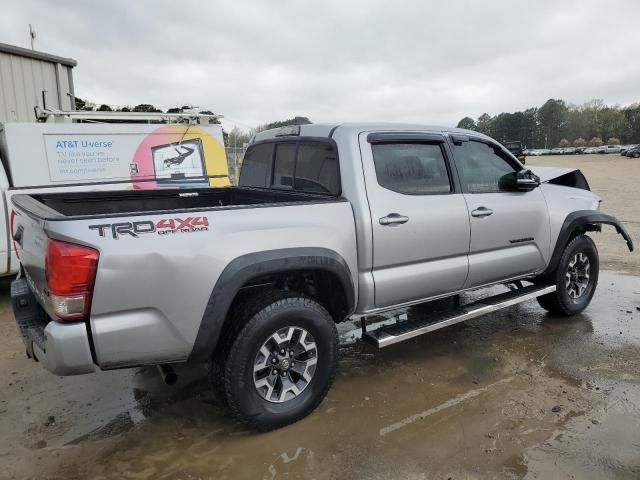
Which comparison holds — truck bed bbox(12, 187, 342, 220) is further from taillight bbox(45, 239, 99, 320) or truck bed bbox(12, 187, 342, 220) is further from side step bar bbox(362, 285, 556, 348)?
side step bar bbox(362, 285, 556, 348)

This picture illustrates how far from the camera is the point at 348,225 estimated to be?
10.8 ft

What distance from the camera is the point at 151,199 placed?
4.33 meters

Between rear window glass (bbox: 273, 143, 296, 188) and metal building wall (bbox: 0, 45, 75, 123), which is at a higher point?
metal building wall (bbox: 0, 45, 75, 123)

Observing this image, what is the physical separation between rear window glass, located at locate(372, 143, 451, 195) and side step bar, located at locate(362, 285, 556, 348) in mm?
999

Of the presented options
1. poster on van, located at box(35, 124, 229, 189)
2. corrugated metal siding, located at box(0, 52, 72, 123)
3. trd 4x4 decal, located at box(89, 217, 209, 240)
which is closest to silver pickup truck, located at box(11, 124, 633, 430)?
→ trd 4x4 decal, located at box(89, 217, 209, 240)

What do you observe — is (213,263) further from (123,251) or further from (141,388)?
(141,388)

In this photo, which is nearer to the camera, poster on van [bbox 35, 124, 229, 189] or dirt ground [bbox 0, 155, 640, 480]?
dirt ground [bbox 0, 155, 640, 480]

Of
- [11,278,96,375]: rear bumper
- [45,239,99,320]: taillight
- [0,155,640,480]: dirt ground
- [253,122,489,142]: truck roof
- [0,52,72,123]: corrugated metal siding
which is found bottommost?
[0,155,640,480]: dirt ground

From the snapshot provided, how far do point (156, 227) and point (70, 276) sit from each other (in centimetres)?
47

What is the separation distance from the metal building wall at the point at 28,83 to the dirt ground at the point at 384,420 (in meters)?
6.98

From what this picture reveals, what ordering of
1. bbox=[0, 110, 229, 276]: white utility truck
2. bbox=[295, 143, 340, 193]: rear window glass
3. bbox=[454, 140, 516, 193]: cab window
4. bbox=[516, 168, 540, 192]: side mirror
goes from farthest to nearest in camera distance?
bbox=[0, 110, 229, 276]: white utility truck
bbox=[516, 168, 540, 192]: side mirror
bbox=[454, 140, 516, 193]: cab window
bbox=[295, 143, 340, 193]: rear window glass

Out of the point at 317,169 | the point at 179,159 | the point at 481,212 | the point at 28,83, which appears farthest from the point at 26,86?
the point at 481,212

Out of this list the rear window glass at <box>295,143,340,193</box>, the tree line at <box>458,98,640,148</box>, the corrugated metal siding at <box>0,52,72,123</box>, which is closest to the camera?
the rear window glass at <box>295,143,340,193</box>

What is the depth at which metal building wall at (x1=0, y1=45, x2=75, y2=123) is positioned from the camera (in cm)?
963
